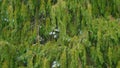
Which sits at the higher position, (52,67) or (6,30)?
(6,30)

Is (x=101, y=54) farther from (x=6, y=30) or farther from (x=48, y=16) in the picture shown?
(x=6, y=30)

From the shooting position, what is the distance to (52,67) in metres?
2.77

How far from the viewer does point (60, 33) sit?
9.06 ft

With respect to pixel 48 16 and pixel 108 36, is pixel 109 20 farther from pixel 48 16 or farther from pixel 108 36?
pixel 48 16

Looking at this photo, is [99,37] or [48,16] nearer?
[99,37]

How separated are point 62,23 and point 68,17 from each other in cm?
10

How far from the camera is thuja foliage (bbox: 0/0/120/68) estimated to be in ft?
8.76

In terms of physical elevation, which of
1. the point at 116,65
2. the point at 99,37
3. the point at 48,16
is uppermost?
the point at 48,16

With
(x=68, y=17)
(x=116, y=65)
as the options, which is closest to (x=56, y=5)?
(x=68, y=17)

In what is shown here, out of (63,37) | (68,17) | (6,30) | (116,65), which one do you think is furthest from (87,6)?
(6,30)

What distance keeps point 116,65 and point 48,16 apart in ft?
3.06

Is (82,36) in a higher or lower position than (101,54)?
higher

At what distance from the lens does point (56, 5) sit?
273 centimetres

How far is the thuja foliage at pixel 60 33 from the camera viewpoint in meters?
2.67
